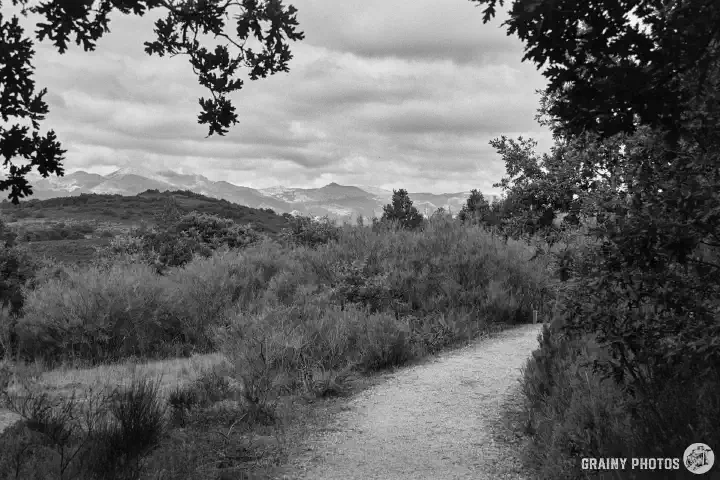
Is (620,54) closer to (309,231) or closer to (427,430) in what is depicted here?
(427,430)

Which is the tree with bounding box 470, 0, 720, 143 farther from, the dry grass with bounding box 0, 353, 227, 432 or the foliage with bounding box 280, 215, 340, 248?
the foliage with bounding box 280, 215, 340, 248

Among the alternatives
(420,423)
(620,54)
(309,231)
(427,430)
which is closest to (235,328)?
(420,423)

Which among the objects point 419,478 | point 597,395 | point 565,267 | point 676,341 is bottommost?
point 419,478

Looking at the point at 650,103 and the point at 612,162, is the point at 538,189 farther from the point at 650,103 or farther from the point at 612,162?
the point at 650,103

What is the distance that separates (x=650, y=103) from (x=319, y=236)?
580 inches

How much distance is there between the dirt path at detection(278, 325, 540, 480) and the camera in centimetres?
487

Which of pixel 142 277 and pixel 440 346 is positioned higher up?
pixel 142 277

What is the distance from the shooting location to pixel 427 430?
18.9ft

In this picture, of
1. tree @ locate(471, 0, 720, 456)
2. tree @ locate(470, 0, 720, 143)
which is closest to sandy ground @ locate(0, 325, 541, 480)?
tree @ locate(471, 0, 720, 456)

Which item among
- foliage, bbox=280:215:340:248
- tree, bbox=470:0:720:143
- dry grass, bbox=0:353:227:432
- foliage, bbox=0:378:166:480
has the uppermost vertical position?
tree, bbox=470:0:720:143

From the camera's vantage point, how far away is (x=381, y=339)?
336 inches

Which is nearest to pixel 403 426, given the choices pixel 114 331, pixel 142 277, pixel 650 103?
pixel 650 103

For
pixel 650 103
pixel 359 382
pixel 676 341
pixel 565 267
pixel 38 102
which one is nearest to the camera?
pixel 650 103

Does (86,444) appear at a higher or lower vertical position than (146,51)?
lower
